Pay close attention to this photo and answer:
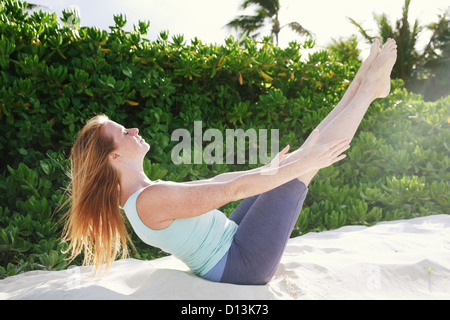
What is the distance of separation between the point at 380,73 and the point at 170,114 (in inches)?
76.1

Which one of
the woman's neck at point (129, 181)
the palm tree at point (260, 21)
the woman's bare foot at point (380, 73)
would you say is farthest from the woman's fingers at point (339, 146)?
the palm tree at point (260, 21)

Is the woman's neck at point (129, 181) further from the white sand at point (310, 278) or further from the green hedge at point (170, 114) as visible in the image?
the green hedge at point (170, 114)

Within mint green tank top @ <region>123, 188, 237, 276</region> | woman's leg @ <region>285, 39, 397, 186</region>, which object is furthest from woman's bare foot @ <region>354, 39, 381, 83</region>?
mint green tank top @ <region>123, 188, 237, 276</region>

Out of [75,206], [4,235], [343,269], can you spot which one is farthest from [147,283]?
[4,235]

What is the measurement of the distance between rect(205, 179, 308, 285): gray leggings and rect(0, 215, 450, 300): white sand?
0.34 ft

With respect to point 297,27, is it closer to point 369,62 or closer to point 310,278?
point 369,62

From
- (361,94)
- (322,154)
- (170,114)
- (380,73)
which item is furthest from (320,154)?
(170,114)

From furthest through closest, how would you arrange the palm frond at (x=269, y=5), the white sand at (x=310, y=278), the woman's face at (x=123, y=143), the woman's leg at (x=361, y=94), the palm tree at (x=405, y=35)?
the palm frond at (x=269, y=5) → the palm tree at (x=405, y=35) → the woman's leg at (x=361, y=94) → the woman's face at (x=123, y=143) → the white sand at (x=310, y=278)

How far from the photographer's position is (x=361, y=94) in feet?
8.77

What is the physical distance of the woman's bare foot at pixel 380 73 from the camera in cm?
273

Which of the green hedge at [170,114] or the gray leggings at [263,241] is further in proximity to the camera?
the green hedge at [170,114]

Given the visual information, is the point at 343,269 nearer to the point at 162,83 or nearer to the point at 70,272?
the point at 70,272

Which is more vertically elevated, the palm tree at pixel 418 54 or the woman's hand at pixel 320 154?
the palm tree at pixel 418 54

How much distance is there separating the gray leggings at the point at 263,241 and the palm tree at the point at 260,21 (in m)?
30.2
